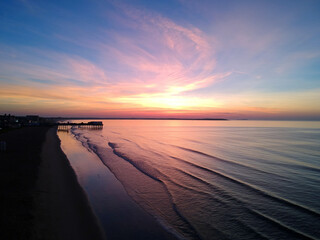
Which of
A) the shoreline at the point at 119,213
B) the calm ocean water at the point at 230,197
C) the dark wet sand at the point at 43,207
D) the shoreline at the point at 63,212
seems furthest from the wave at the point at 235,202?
the dark wet sand at the point at 43,207

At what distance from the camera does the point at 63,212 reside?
8.02m

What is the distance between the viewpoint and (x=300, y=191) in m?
11.6

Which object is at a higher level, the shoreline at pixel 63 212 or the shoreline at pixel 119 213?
the shoreline at pixel 63 212

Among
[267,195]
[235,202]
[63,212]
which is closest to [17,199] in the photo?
[63,212]

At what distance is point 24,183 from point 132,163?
10022mm

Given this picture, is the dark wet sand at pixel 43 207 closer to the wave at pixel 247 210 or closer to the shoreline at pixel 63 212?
the shoreline at pixel 63 212

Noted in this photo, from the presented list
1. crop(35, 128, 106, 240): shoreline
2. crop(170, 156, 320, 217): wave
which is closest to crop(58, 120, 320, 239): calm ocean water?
crop(170, 156, 320, 217): wave

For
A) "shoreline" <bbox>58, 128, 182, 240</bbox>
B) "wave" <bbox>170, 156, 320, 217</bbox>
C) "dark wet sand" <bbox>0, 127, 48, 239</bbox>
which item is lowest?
"wave" <bbox>170, 156, 320, 217</bbox>

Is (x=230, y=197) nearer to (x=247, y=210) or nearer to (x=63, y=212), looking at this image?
(x=247, y=210)

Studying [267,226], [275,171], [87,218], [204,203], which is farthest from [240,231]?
[275,171]

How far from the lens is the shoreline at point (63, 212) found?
6.57 metres

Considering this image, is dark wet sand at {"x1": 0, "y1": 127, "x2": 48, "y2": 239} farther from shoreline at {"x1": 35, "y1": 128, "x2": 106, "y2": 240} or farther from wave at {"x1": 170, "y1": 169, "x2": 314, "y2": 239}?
wave at {"x1": 170, "y1": 169, "x2": 314, "y2": 239}

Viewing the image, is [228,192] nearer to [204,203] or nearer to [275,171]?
[204,203]

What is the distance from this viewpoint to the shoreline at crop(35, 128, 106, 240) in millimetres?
6570
